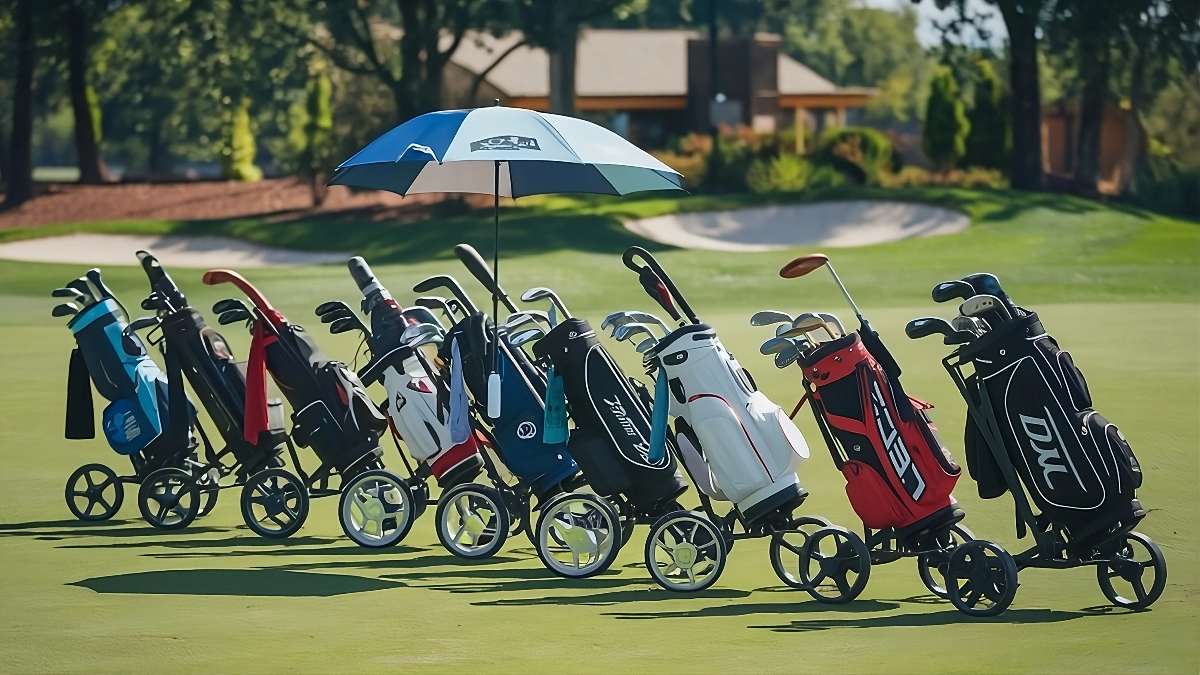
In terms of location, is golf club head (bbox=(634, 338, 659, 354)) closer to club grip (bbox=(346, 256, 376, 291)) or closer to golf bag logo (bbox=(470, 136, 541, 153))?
golf bag logo (bbox=(470, 136, 541, 153))

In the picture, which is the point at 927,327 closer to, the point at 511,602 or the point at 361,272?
the point at 511,602

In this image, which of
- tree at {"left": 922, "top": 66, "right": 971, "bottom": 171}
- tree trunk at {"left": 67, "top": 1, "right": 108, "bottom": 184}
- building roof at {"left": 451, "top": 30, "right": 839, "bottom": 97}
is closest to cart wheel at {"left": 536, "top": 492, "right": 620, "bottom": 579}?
tree at {"left": 922, "top": 66, "right": 971, "bottom": 171}

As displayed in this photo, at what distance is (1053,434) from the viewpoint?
7070mm

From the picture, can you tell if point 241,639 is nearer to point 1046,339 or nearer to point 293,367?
point 293,367

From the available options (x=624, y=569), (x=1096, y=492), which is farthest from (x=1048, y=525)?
(x=624, y=569)

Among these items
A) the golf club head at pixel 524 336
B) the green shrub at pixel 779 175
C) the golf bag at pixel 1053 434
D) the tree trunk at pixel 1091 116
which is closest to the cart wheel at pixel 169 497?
the golf club head at pixel 524 336

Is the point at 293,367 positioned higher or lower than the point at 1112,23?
lower

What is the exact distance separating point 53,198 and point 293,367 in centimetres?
3403

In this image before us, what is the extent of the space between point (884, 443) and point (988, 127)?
3685cm

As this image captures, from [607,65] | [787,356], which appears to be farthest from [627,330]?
[607,65]

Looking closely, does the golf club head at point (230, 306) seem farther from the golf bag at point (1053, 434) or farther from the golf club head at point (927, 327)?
the golf bag at point (1053, 434)

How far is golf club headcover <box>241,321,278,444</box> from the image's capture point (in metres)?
9.02

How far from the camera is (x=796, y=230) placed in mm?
34500

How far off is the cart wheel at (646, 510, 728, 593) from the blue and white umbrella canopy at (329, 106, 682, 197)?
1681mm
